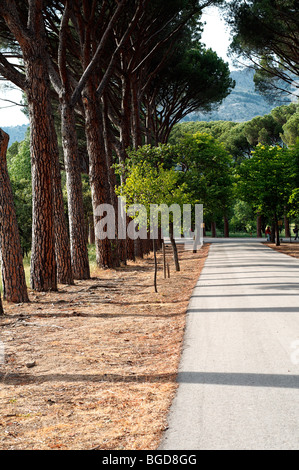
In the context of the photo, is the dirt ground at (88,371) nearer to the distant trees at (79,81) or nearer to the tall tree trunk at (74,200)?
the distant trees at (79,81)

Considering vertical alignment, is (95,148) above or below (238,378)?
above

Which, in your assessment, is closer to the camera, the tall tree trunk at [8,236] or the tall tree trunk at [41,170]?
the tall tree trunk at [8,236]

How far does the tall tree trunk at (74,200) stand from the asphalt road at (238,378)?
249 inches

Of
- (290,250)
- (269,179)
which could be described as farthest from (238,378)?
(269,179)

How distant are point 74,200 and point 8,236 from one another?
17.2 ft

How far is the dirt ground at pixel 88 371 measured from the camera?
411 centimetres

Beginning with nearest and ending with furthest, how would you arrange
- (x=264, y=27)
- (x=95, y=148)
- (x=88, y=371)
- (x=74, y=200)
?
(x=88, y=371) < (x=74, y=200) < (x=95, y=148) < (x=264, y=27)

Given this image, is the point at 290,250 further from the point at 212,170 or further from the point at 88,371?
the point at 88,371

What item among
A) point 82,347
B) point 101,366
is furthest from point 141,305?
point 101,366

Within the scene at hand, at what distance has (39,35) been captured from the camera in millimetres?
12570

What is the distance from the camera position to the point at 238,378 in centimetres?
530

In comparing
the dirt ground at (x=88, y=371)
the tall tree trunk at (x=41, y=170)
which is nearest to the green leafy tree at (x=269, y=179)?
the tall tree trunk at (x=41, y=170)

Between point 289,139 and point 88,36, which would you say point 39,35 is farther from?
point 289,139

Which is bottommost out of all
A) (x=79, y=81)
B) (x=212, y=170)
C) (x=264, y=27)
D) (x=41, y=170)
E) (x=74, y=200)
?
(x=74, y=200)
